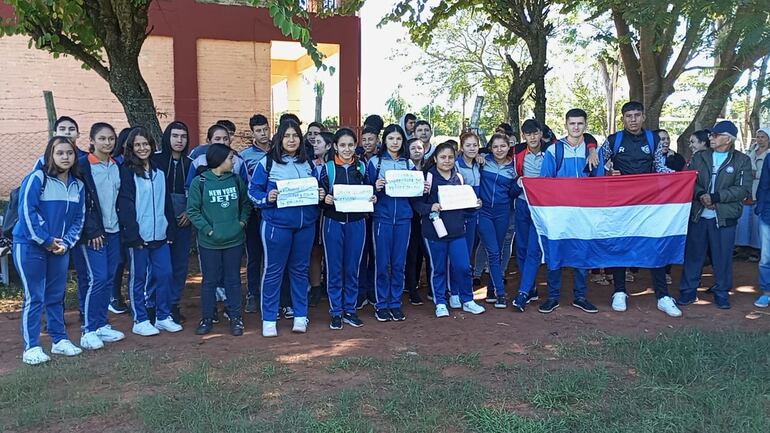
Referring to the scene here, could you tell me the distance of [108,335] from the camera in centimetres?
522

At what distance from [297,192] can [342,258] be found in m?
0.82

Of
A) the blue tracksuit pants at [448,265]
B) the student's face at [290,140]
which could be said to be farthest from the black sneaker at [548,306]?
the student's face at [290,140]

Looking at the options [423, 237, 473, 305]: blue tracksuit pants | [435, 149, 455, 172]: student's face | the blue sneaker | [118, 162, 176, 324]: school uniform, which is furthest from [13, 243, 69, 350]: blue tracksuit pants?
the blue sneaker

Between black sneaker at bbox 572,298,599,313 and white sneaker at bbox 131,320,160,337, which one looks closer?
white sneaker at bbox 131,320,160,337

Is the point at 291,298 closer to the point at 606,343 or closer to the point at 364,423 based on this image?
the point at 364,423

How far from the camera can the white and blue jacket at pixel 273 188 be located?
5.26 metres

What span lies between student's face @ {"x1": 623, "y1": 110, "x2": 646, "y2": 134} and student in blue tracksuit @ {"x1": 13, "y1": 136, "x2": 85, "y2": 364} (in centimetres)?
501

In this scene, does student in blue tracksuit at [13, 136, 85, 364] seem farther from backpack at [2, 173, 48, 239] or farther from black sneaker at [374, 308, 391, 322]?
black sneaker at [374, 308, 391, 322]

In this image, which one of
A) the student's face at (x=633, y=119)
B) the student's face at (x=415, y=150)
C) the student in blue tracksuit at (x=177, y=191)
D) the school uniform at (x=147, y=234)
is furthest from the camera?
the student's face at (x=415, y=150)

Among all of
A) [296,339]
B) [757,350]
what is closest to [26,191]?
[296,339]

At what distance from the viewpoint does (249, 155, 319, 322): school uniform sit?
528cm

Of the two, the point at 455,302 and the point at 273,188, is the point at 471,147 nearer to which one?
the point at 455,302

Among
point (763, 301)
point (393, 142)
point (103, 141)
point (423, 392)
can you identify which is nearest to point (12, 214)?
point (103, 141)

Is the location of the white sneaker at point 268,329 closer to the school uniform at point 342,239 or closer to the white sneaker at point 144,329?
the school uniform at point 342,239
